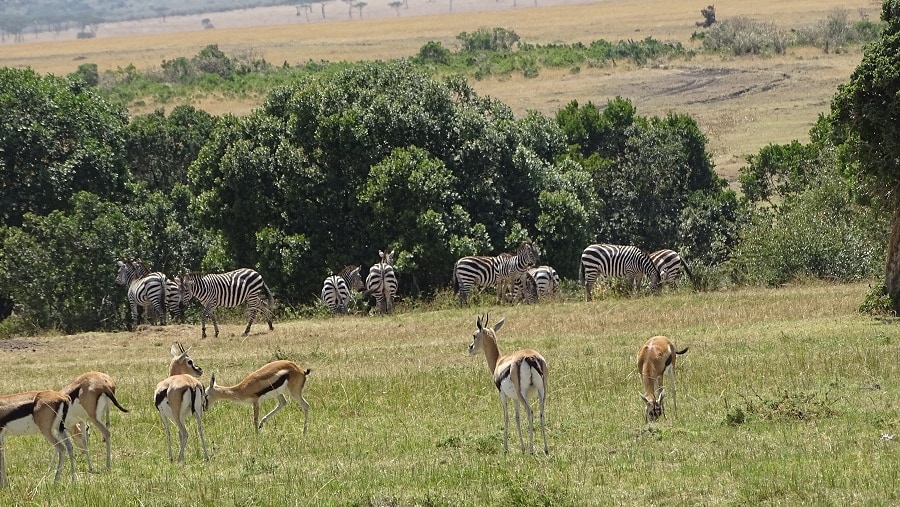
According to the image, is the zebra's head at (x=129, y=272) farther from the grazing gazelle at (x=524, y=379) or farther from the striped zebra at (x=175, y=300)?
the grazing gazelle at (x=524, y=379)

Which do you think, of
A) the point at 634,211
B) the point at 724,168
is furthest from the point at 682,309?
the point at 724,168

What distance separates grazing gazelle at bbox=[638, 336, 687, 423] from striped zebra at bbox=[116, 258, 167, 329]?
1978cm

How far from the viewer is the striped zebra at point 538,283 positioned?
33.5m

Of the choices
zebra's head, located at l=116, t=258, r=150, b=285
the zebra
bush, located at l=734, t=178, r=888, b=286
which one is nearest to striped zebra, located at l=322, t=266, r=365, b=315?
the zebra

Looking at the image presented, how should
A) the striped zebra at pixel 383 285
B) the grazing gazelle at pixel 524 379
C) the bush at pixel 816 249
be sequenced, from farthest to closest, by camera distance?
the striped zebra at pixel 383 285
the bush at pixel 816 249
the grazing gazelle at pixel 524 379

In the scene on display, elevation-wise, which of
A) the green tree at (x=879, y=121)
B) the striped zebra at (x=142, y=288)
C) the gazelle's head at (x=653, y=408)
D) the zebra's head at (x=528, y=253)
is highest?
the green tree at (x=879, y=121)

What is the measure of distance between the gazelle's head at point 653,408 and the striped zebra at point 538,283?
58.3 feet

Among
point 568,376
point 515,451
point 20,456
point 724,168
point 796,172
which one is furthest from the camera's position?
point 724,168

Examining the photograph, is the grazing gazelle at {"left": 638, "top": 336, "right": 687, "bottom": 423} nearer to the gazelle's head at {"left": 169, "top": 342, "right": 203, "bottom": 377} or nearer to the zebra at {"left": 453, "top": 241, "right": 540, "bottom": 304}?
the gazelle's head at {"left": 169, "top": 342, "right": 203, "bottom": 377}

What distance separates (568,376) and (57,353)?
1305 centimetres

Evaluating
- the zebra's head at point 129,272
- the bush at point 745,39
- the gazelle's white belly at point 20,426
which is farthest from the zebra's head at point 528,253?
the bush at point 745,39

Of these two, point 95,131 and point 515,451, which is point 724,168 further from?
point 515,451

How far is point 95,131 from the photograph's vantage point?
40.7 m

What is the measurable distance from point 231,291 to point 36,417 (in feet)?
59.0
